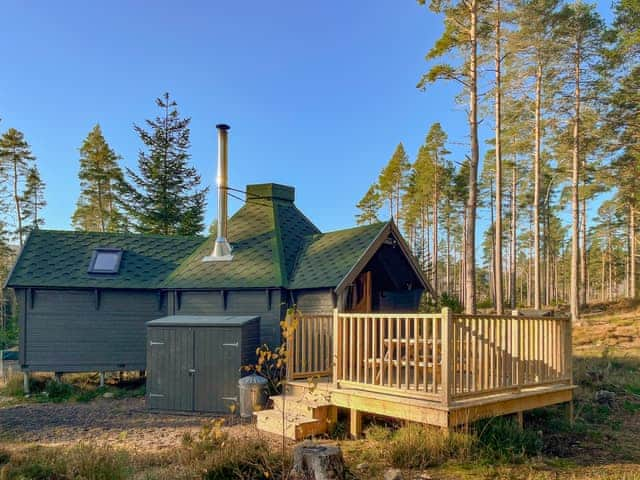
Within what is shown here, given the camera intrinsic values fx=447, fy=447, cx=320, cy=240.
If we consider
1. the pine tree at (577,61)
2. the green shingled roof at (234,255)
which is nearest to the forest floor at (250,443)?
the green shingled roof at (234,255)

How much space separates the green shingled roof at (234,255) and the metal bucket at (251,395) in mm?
2361

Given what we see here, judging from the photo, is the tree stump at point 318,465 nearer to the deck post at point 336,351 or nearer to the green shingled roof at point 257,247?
the deck post at point 336,351

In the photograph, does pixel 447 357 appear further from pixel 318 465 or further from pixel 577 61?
pixel 577 61

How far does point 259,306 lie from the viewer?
10.5 meters

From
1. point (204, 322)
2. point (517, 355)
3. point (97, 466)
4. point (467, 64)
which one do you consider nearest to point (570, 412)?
point (517, 355)

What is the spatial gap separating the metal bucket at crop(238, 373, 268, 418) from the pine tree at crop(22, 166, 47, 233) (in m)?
28.3

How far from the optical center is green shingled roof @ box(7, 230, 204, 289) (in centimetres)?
1148

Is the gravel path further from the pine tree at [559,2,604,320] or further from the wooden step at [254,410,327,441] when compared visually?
the pine tree at [559,2,604,320]

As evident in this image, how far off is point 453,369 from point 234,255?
285 inches

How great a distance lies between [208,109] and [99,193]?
54.5ft

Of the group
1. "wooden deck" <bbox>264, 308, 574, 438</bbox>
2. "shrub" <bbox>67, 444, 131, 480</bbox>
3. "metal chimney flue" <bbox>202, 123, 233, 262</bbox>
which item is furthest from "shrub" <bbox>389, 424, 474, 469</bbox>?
"metal chimney flue" <bbox>202, 123, 233, 262</bbox>

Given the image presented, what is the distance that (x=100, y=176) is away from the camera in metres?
28.8

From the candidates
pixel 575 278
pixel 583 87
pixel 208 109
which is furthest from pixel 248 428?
pixel 583 87

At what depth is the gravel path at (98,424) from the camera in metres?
7.21
